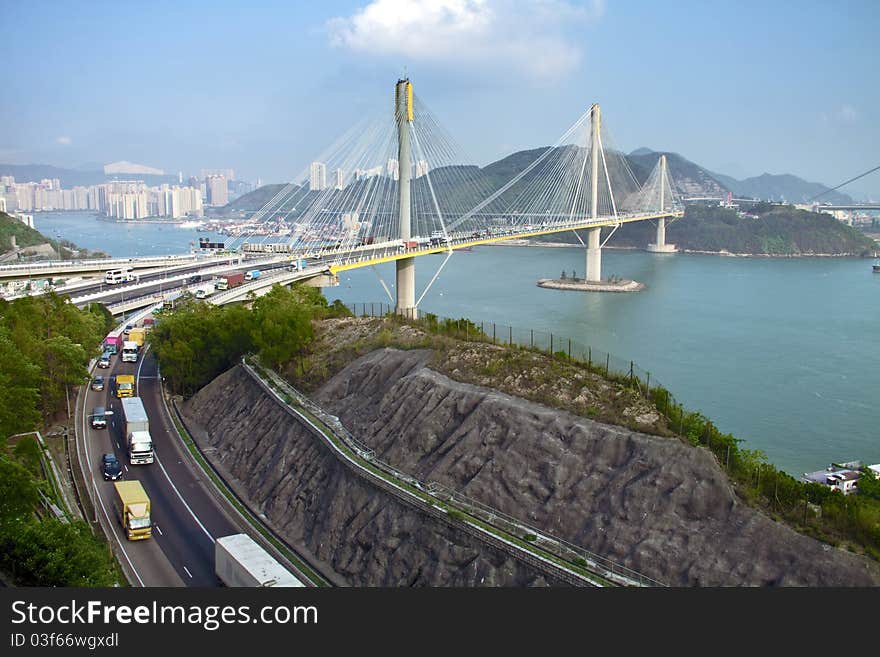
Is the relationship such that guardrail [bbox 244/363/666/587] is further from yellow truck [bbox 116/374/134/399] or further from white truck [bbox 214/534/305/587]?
yellow truck [bbox 116/374/134/399]

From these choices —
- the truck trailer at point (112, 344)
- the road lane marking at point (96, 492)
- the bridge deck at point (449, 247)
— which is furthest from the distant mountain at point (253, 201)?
the road lane marking at point (96, 492)

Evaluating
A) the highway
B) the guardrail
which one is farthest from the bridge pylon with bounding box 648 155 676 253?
the guardrail

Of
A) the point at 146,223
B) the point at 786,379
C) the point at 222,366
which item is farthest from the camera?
the point at 146,223

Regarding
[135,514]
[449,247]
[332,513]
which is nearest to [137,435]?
[135,514]

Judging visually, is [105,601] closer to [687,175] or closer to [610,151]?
[610,151]

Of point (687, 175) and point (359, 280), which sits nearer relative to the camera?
point (359, 280)

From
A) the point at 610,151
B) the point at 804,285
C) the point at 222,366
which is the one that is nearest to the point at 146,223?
the point at 610,151

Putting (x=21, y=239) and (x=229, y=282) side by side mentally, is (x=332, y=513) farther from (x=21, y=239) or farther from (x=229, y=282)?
(x=21, y=239)
